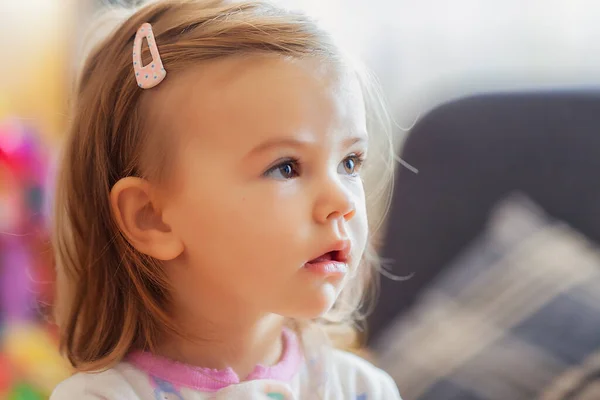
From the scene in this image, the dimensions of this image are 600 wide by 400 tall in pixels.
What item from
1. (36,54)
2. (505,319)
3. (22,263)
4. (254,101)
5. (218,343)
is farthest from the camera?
(36,54)

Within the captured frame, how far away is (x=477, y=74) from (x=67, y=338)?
1257mm

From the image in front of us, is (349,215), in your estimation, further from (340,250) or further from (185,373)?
(185,373)

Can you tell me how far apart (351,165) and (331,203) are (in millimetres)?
99

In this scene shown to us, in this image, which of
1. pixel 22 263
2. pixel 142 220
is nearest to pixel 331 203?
pixel 142 220

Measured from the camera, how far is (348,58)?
2.72 feet

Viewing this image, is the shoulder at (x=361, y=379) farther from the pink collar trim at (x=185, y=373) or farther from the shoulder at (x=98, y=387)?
the shoulder at (x=98, y=387)

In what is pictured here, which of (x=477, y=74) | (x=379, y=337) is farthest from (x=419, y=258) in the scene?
(x=477, y=74)

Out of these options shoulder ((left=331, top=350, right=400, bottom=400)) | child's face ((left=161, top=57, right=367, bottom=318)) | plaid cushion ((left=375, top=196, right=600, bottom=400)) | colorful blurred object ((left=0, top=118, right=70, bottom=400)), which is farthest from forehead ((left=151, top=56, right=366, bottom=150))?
colorful blurred object ((left=0, top=118, right=70, bottom=400))

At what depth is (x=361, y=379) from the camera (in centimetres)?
95

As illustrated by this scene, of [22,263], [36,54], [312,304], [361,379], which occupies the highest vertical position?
[312,304]

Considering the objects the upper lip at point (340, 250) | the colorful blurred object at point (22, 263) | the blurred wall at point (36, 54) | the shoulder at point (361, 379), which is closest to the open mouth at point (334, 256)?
the upper lip at point (340, 250)

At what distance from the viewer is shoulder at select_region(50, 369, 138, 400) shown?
793 mm

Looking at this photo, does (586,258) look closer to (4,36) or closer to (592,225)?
(592,225)

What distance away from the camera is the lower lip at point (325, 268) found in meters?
0.76
